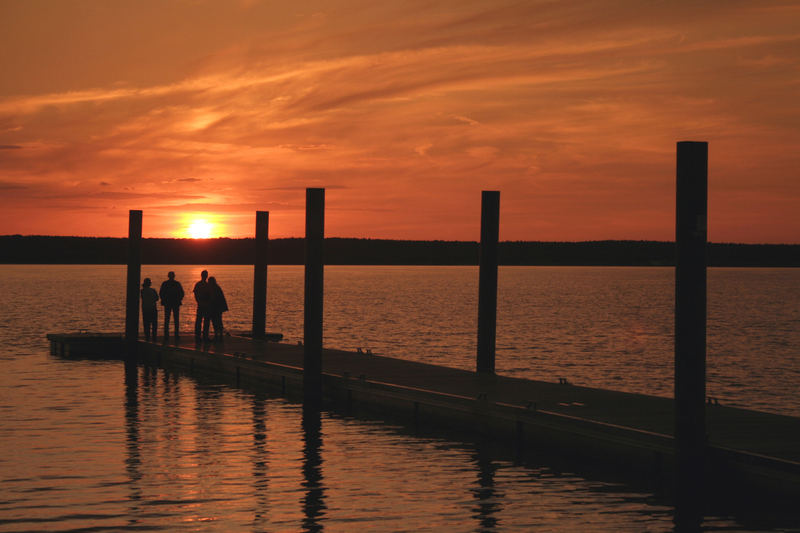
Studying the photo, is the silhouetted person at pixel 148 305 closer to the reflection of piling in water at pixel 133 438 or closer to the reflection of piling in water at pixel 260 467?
the reflection of piling in water at pixel 133 438

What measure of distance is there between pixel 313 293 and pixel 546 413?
6604 millimetres

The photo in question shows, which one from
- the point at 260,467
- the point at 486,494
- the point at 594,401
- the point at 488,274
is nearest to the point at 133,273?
the point at 488,274

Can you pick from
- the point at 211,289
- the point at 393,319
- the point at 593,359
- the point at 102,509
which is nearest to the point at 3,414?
the point at 211,289

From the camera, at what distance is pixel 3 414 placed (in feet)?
67.8

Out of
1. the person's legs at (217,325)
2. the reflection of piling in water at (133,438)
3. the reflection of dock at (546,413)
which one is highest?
the person's legs at (217,325)

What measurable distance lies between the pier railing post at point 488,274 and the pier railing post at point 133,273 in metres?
12.4

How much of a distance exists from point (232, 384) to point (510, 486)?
40.3ft

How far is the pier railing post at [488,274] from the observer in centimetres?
2097

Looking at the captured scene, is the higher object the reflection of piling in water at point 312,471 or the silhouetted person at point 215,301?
the silhouetted person at point 215,301

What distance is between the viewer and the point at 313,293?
2045 cm

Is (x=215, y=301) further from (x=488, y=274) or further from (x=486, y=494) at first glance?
(x=486, y=494)

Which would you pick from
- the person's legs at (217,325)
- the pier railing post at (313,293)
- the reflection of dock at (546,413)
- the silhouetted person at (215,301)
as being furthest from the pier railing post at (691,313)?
the person's legs at (217,325)

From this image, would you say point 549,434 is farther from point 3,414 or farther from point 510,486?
point 3,414

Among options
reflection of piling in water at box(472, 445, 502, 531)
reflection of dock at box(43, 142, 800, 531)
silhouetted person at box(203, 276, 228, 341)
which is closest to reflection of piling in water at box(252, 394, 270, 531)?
reflection of dock at box(43, 142, 800, 531)
